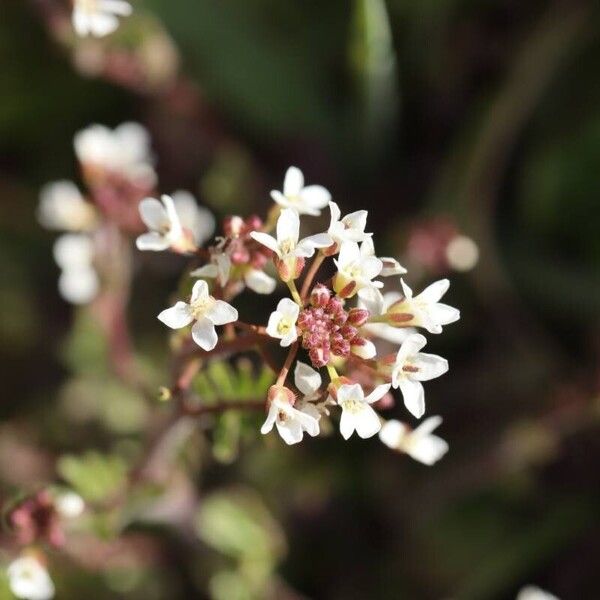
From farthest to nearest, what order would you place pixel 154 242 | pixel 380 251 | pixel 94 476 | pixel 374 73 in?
pixel 380 251, pixel 374 73, pixel 94 476, pixel 154 242

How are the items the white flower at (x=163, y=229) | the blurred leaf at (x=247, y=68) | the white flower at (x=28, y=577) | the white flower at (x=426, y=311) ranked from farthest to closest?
1. the blurred leaf at (x=247, y=68)
2. the white flower at (x=28, y=577)
3. the white flower at (x=163, y=229)
4. the white flower at (x=426, y=311)

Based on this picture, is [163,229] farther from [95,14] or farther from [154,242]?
[95,14]

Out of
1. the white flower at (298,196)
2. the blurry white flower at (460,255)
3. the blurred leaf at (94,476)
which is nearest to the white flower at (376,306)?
the white flower at (298,196)

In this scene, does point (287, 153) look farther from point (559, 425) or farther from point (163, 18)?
point (559, 425)

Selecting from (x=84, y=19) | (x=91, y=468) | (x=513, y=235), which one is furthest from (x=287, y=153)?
(x=91, y=468)

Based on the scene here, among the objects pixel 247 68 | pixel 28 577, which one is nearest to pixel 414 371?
pixel 28 577

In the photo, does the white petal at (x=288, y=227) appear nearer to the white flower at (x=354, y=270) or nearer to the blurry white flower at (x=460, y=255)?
the white flower at (x=354, y=270)
